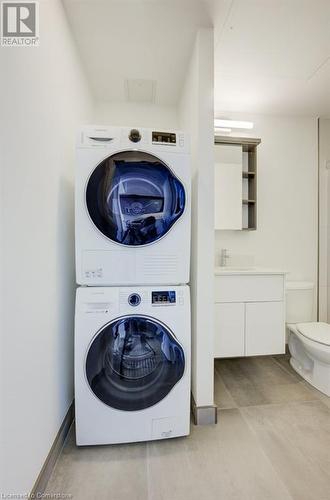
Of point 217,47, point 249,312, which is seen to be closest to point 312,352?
point 249,312

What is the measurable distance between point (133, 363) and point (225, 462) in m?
0.64

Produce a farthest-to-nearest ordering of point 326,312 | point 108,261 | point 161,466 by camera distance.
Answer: point 326,312 < point 108,261 < point 161,466

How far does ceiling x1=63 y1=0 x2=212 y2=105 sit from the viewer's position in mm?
1358

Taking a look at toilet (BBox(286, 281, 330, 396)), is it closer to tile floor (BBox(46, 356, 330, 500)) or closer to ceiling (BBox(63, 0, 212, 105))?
tile floor (BBox(46, 356, 330, 500))

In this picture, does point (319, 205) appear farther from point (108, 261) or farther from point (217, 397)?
point (108, 261)

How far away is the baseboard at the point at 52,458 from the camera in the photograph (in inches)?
40.0

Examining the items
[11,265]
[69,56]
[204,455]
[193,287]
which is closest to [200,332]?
[193,287]

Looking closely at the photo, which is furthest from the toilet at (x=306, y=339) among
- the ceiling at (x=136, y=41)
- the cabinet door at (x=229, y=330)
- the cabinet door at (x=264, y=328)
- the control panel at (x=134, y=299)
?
the ceiling at (x=136, y=41)

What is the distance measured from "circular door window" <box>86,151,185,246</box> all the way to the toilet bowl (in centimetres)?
146

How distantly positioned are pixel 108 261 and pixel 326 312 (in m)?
2.45

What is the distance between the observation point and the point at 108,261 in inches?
50.6

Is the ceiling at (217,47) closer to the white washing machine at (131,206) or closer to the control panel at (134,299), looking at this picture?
the white washing machine at (131,206)

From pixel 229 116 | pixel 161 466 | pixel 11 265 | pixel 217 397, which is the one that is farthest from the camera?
pixel 229 116

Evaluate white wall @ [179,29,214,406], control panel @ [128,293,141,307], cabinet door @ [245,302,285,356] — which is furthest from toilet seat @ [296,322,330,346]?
control panel @ [128,293,141,307]
